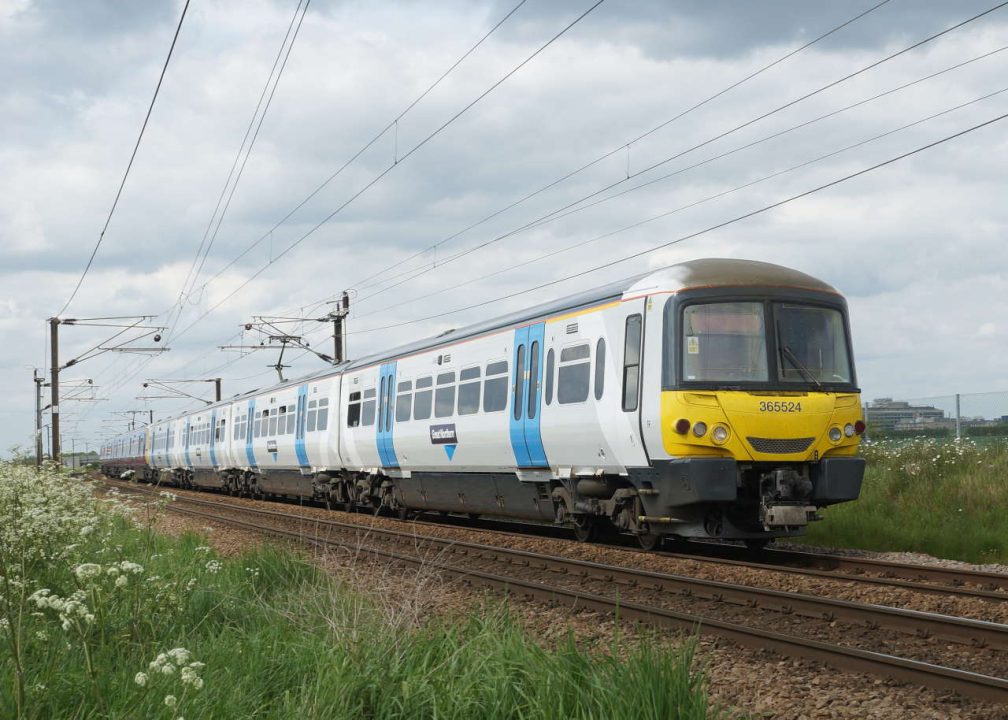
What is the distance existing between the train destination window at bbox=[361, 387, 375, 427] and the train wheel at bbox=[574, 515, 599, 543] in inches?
294

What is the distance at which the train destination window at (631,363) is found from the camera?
12.0 meters

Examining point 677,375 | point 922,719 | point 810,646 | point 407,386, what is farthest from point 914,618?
point 407,386

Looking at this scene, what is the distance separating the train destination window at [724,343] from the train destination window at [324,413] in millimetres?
13543

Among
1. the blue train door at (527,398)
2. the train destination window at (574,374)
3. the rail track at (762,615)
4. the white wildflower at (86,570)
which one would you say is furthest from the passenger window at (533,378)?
the white wildflower at (86,570)

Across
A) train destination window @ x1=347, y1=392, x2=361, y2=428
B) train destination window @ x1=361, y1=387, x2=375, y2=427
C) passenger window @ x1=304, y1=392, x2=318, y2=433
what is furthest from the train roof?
passenger window @ x1=304, y1=392, x2=318, y2=433

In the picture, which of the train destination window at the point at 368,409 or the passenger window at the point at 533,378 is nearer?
the passenger window at the point at 533,378

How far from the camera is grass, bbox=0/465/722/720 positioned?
5.13m

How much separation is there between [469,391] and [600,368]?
13.0ft

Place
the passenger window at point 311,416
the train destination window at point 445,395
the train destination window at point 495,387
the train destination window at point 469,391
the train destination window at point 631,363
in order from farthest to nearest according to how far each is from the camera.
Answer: the passenger window at point 311,416, the train destination window at point 445,395, the train destination window at point 469,391, the train destination window at point 495,387, the train destination window at point 631,363

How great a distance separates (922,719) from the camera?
5.71 meters

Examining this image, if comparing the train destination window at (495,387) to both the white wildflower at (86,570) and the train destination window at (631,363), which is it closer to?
the train destination window at (631,363)

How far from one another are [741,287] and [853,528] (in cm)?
462

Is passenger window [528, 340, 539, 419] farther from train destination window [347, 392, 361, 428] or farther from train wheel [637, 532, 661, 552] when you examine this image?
train destination window [347, 392, 361, 428]

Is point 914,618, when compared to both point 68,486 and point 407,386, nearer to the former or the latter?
point 68,486
